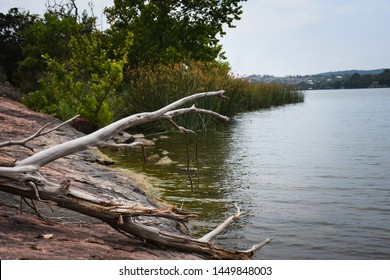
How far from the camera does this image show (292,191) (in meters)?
7.77

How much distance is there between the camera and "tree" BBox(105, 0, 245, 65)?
25.8m

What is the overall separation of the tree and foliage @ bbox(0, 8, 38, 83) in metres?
4.20

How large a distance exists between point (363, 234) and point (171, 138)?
31.4 feet

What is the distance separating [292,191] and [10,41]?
1923 centimetres

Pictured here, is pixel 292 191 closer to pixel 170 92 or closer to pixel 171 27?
pixel 170 92

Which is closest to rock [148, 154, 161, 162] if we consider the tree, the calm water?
the calm water

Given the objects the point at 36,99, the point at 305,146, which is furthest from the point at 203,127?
the point at 36,99

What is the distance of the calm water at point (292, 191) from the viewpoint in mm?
5375

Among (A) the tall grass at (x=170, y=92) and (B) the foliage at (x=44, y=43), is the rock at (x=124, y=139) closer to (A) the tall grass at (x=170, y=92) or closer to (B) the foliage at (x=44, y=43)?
(A) the tall grass at (x=170, y=92)

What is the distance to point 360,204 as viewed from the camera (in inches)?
271

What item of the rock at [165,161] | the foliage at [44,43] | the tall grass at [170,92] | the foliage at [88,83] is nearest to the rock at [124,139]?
the foliage at [88,83]

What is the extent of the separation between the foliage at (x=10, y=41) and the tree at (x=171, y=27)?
4196 mm

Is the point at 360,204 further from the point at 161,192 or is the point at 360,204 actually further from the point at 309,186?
the point at 161,192

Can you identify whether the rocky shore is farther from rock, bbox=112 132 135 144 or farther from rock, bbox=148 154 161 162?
rock, bbox=112 132 135 144
